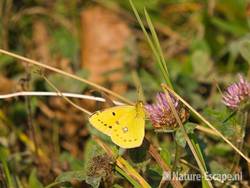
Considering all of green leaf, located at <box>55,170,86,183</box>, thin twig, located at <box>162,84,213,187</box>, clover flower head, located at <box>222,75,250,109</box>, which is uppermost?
clover flower head, located at <box>222,75,250,109</box>

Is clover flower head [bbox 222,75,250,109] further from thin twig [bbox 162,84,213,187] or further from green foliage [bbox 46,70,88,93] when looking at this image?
green foliage [bbox 46,70,88,93]

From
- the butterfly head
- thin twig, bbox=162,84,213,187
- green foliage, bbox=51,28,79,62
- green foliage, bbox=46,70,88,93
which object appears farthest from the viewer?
green foliage, bbox=51,28,79,62

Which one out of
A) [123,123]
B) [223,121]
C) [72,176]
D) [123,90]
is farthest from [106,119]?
[123,90]

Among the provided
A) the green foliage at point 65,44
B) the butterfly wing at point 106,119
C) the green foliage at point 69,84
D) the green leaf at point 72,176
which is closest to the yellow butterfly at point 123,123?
the butterfly wing at point 106,119

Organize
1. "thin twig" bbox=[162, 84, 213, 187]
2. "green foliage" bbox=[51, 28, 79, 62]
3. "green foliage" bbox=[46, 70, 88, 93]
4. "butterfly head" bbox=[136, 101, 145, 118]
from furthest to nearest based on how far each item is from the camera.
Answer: "green foliage" bbox=[51, 28, 79, 62] → "green foliage" bbox=[46, 70, 88, 93] → "butterfly head" bbox=[136, 101, 145, 118] → "thin twig" bbox=[162, 84, 213, 187]

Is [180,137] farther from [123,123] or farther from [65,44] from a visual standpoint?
[65,44]

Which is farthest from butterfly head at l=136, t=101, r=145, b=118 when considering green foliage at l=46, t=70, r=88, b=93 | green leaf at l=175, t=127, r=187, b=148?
green foliage at l=46, t=70, r=88, b=93

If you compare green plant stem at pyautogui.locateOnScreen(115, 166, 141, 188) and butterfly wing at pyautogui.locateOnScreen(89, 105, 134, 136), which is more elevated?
butterfly wing at pyautogui.locateOnScreen(89, 105, 134, 136)

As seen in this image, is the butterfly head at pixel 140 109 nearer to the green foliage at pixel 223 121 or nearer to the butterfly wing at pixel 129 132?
the butterfly wing at pixel 129 132

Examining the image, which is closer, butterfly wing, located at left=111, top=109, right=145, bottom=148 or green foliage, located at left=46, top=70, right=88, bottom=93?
butterfly wing, located at left=111, top=109, right=145, bottom=148
